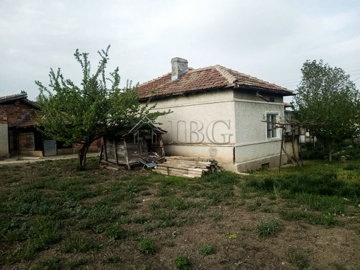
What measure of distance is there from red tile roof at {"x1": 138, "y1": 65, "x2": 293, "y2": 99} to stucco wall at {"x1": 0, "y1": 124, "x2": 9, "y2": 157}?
406 inches

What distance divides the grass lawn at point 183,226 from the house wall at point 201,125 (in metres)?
3.35

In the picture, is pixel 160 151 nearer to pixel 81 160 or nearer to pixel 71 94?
pixel 81 160

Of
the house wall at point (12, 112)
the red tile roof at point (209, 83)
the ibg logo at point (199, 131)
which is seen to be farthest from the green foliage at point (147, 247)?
the house wall at point (12, 112)

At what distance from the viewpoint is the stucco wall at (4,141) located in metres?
16.7

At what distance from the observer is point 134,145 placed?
1154 cm

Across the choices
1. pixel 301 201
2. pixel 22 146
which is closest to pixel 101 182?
pixel 301 201

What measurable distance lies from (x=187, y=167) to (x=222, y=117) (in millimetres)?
2822

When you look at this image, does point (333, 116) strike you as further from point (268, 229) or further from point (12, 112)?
point (12, 112)

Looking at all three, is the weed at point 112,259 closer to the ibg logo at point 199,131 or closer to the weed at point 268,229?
the weed at point 268,229

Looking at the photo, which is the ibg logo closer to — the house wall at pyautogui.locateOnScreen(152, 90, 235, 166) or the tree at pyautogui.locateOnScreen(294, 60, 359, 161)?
the house wall at pyautogui.locateOnScreen(152, 90, 235, 166)

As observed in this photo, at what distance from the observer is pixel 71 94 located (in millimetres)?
9938

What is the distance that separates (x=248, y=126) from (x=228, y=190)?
502 cm

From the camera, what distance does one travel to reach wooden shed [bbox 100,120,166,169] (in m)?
11.3

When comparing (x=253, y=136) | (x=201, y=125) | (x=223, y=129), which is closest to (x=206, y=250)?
(x=223, y=129)
